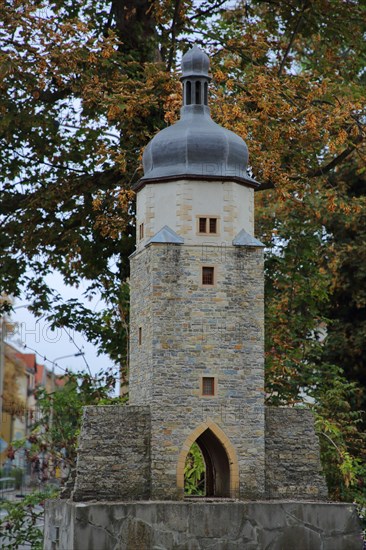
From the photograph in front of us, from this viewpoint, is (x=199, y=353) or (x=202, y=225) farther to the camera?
(x=202, y=225)

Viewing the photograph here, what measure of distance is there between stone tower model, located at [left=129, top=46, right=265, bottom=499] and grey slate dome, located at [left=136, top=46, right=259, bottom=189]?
0.05 feet

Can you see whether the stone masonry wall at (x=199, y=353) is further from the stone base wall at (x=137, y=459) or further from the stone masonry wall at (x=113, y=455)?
the stone masonry wall at (x=113, y=455)

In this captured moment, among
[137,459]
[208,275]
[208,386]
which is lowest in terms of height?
[137,459]

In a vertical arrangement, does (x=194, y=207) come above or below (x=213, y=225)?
above

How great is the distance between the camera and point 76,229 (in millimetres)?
24516

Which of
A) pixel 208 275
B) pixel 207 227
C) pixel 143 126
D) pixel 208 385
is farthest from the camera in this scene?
pixel 143 126

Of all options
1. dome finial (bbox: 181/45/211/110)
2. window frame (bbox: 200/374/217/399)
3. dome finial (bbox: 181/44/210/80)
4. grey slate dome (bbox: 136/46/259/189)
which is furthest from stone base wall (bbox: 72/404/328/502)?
dome finial (bbox: 181/44/210/80)

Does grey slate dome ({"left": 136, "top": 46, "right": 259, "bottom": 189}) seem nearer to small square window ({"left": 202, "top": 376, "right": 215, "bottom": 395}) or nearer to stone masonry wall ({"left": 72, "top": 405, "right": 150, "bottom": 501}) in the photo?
small square window ({"left": 202, "top": 376, "right": 215, "bottom": 395})

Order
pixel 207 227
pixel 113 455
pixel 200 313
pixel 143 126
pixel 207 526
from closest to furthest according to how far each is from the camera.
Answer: pixel 207 526
pixel 113 455
pixel 200 313
pixel 207 227
pixel 143 126

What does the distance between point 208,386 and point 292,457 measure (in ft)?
5.96

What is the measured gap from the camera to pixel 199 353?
17594 mm

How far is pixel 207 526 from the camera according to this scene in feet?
54.9

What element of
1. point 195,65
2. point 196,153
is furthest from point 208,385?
point 195,65

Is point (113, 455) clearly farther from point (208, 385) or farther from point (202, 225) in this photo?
point (202, 225)
